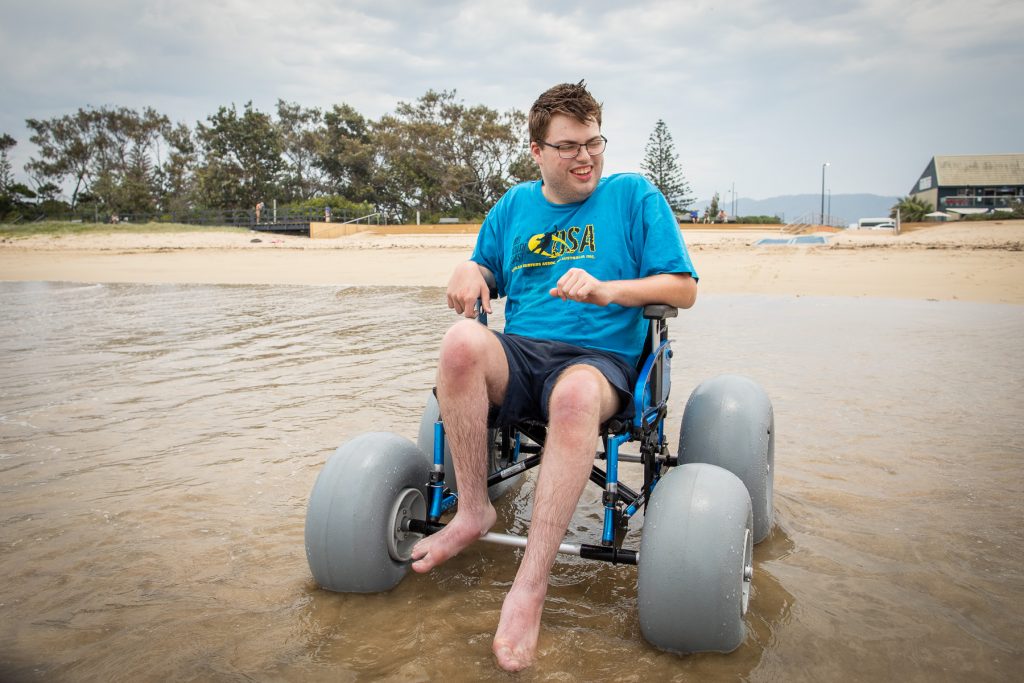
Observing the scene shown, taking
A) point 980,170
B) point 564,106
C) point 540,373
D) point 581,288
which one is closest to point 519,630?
point 540,373

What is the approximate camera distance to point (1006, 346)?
277 inches

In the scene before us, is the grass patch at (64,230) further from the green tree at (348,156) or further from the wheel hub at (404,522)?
the wheel hub at (404,522)

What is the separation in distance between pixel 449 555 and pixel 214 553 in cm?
102

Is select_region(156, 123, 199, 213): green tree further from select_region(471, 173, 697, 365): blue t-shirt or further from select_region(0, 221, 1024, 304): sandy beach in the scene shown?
select_region(471, 173, 697, 365): blue t-shirt

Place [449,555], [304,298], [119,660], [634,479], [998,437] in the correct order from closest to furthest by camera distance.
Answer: [119,660], [449,555], [634,479], [998,437], [304,298]

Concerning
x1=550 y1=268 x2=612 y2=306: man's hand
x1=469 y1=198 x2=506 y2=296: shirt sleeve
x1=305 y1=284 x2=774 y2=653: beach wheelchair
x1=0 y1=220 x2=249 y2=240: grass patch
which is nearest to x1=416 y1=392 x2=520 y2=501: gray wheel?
x1=305 y1=284 x2=774 y2=653: beach wheelchair

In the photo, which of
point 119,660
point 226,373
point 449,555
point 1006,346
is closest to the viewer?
point 119,660

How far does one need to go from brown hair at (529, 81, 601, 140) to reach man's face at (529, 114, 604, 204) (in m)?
0.02

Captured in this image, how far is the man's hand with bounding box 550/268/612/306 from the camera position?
237 cm

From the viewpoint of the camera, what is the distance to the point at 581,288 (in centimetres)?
237

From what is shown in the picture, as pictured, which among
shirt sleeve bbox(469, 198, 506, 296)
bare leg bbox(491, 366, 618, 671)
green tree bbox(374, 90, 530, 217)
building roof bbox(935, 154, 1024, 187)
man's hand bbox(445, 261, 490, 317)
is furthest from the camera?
building roof bbox(935, 154, 1024, 187)

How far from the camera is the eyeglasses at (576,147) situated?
2680 millimetres

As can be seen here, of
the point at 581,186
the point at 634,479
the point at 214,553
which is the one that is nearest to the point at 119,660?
the point at 214,553

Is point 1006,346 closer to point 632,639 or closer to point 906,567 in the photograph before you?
Answer: point 906,567
